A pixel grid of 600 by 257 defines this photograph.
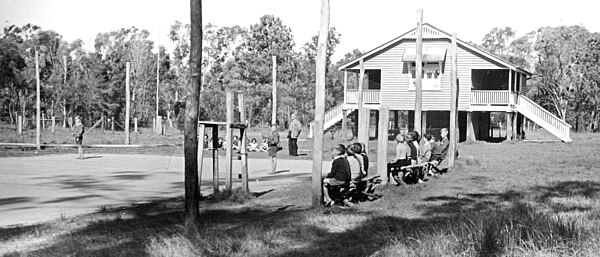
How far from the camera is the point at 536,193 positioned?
52.4 feet

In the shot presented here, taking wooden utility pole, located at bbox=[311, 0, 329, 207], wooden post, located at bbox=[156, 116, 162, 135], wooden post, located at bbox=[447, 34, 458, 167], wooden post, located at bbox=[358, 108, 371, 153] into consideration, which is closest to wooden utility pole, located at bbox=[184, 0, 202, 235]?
wooden utility pole, located at bbox=[311, 0, 329, 207]

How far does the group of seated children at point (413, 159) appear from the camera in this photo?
59.1 ft

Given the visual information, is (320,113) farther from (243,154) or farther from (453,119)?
(453,119)

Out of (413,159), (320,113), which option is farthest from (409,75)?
(320,113)

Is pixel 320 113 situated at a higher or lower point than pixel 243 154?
higher

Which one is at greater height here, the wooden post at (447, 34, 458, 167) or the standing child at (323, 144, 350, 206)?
the wooden post at (447, 34, 458, 167)

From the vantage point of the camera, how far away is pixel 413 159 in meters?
19.4

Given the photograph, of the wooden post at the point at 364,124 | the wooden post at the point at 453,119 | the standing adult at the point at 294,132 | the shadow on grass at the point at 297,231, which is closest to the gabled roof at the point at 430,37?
the standing adult at the point at 294,132

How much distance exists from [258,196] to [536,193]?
6.08 m

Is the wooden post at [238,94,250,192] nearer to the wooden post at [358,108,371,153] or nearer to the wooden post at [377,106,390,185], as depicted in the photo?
the wooden post at [377,106,390,185]

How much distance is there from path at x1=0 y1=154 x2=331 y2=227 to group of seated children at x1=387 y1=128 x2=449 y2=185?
316 cm

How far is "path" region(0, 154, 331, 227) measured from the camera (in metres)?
14.2

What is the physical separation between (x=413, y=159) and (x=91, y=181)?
8.74m

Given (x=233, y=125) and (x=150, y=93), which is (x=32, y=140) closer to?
(x=233, y=125)
